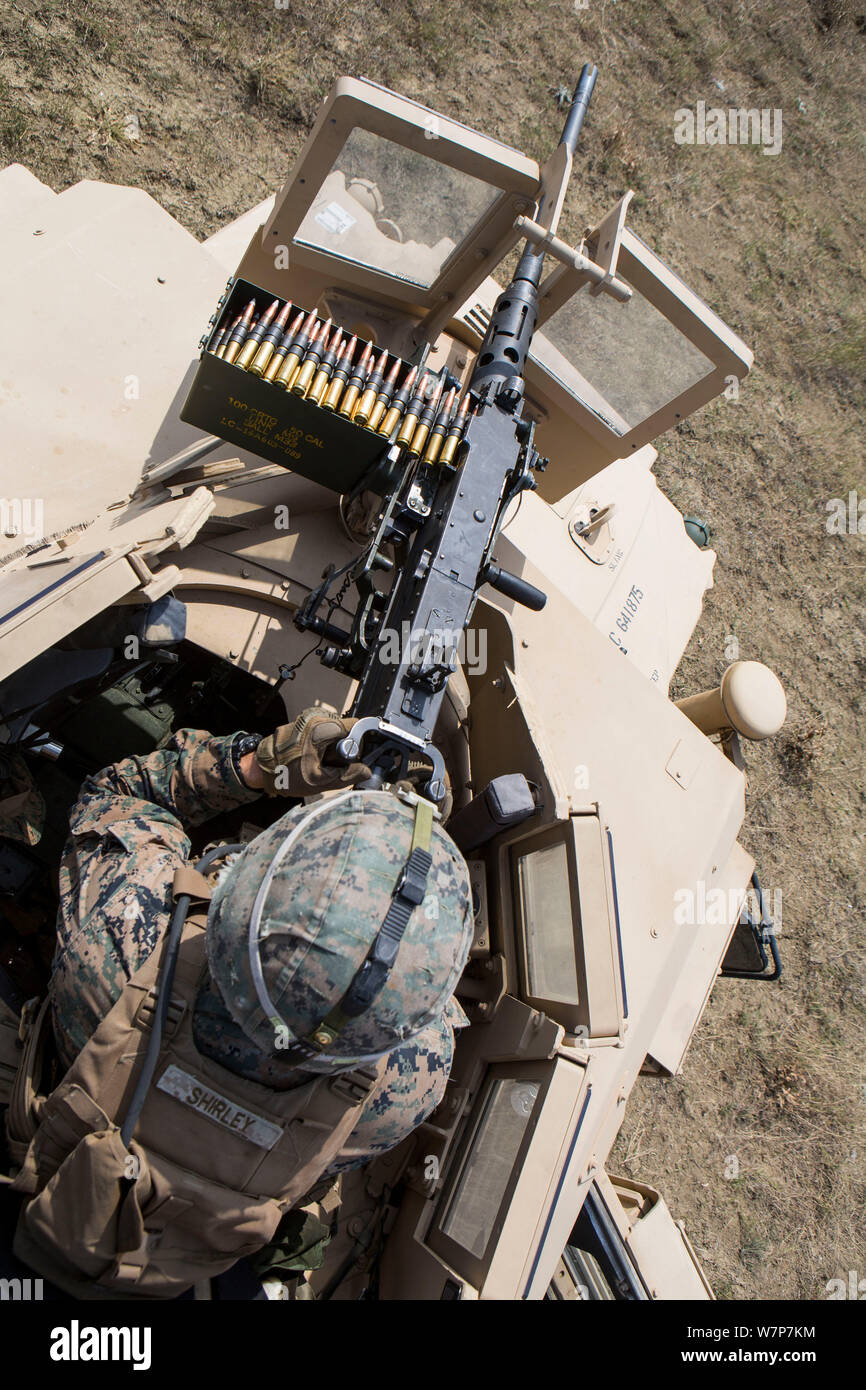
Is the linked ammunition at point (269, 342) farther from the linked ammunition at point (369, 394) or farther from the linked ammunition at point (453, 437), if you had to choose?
the linked ammunition at point (453, 437)

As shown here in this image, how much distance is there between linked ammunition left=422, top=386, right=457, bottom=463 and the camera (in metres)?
3.36

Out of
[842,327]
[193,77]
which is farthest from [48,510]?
[842,327]

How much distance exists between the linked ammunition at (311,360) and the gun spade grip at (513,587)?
2.96 ft

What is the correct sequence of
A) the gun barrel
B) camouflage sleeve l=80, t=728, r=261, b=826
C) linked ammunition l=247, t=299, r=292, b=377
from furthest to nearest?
the gun barrel, linked ammunition l=247, t=299, r=292, b=377, camouflage sleeve l=80, t=728, r=261, b=826

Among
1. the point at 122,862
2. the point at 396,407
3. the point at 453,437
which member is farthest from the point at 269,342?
the point at 122,862

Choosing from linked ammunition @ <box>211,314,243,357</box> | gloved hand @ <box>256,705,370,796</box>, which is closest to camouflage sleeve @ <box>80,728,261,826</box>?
gloved hand @ <box>256,705,370,796</box>

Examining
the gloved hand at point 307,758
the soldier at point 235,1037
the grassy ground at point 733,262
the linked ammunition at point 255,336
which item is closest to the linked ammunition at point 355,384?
the linked ammunition at point 255,336

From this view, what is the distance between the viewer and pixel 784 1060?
20.8ft

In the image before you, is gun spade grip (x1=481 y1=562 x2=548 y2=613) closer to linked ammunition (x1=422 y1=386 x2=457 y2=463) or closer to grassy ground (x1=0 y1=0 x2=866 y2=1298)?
linked ammunition (x1=422 y1=386 x2=457 y2=463)

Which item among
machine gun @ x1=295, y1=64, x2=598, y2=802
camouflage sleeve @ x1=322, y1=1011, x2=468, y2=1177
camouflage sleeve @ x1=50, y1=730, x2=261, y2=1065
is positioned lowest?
camouflage sleeve @ x1=322, y1=1011, x2=468, y2=1177

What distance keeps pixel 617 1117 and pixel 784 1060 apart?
3.65 meters

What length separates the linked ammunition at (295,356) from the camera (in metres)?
3.23

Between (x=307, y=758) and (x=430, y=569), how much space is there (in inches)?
32.1

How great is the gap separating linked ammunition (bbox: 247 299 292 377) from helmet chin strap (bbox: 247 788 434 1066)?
5.99 ft
